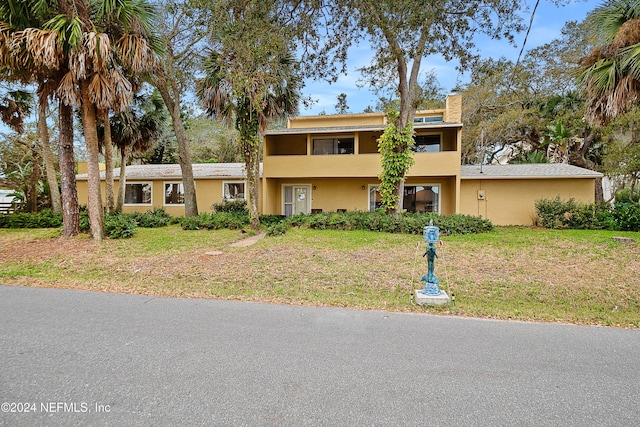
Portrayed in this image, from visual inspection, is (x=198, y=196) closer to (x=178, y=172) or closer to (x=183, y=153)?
(x=178, y=172)

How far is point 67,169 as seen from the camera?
11.1m

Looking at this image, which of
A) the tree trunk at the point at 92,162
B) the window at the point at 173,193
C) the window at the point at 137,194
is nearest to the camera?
the tree trunk at the point at 92,162

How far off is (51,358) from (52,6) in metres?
11.4

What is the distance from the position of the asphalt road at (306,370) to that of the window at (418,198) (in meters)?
12.7

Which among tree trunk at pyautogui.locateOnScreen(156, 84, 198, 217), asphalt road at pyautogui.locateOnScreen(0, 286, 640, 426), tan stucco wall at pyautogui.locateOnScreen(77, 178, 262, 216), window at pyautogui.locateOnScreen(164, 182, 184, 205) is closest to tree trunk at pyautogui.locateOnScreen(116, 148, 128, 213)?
tan stucco wall at pyautogui.locateOnScreen(77, 178, 262, 216)

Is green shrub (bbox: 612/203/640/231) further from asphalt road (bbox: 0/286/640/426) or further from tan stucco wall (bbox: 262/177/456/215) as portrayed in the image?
asphalt road (bbox: 0/286/640/426)

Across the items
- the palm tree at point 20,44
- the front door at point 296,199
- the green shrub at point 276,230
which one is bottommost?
the green shrub at point 276,230

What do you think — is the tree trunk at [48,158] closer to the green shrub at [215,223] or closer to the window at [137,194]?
the window at [137,194]

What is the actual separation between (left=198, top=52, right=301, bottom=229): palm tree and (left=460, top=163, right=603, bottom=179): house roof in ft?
29.8

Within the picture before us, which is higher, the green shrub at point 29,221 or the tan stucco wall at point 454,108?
the tan stucco wall at point 454,108

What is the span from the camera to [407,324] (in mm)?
4492

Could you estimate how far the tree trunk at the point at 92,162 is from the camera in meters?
10.2

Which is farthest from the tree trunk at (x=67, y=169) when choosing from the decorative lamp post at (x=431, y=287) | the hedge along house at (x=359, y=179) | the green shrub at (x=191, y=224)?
the decorative lamp post at (x=431, y=287)

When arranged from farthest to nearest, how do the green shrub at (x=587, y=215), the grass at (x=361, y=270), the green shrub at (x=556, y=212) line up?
the green shrub at (x=556, y=212) < the green shrub at (x=587, y=215) < the grass at (x=361, y=270)
